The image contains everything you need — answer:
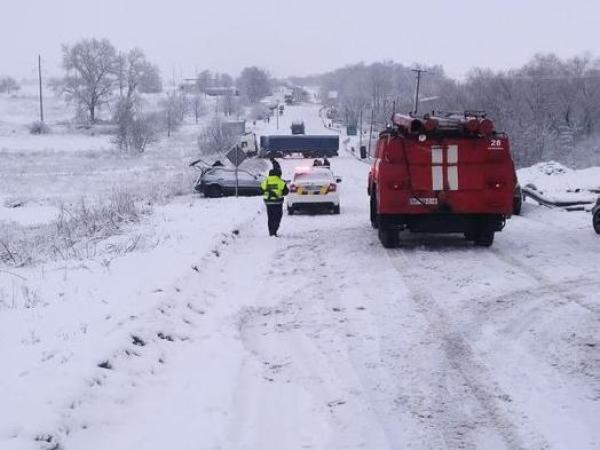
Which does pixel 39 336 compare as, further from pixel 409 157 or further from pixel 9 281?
pixel 409 157

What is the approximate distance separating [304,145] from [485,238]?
189 feet

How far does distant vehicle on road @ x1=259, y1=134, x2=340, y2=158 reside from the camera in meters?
70.4

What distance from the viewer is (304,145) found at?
70812 millimetres

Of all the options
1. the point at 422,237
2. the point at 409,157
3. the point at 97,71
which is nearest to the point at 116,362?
the point at 409,157

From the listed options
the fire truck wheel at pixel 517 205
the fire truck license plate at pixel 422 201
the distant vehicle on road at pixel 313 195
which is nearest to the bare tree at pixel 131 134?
the distant vehicle on road at pixel 313 195

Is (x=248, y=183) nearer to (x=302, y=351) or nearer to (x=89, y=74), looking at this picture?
(x=302, y=351)

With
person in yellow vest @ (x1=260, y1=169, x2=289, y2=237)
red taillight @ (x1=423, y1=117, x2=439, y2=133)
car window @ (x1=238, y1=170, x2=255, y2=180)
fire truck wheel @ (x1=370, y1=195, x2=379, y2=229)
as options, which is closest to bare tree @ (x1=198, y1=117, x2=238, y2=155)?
car window @ (x1=238, y1=170, x2=255, y2=180)

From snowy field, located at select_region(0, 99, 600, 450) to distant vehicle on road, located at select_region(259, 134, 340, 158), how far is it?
57.8 meters

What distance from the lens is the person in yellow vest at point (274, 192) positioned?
1564 centimetres

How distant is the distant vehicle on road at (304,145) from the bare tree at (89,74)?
2547 inches

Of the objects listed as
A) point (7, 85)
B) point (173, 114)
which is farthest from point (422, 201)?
point (7, 85)

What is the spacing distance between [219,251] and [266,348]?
20.5 ft

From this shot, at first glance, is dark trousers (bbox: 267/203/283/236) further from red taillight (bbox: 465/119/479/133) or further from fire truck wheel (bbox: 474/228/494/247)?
red taillight (bbox: 465/119/479/133)

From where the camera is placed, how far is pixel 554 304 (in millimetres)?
9070
